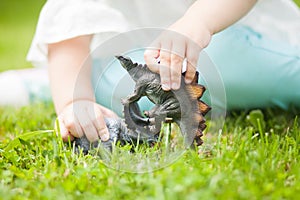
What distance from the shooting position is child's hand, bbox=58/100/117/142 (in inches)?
40.5

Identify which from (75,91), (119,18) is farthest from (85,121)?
(119,18)

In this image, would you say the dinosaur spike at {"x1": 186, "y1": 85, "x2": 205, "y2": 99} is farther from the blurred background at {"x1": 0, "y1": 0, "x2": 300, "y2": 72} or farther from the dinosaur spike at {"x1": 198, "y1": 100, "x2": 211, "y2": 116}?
the blurred background at {"x1": 0, "y1": 0, "x2": 300, "y2": 72}

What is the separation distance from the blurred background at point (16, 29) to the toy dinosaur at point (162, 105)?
1.64 metres

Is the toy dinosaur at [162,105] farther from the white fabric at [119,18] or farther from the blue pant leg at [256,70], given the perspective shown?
the blue pant leg at [256,70]

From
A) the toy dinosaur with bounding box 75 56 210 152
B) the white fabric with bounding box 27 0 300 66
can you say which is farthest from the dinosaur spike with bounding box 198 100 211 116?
the white fabric with bounding box 27 0 300 66

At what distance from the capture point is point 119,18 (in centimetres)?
150

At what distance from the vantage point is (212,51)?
1.55 m

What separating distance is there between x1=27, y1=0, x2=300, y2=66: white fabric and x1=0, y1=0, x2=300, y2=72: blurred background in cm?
105

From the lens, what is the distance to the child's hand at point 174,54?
0.89 metres

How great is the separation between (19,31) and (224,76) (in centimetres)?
304

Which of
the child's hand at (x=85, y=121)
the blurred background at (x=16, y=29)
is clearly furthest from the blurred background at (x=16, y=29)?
the child's hand at (x=85, y=121)

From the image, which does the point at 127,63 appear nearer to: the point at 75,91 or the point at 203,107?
the point at 203,107

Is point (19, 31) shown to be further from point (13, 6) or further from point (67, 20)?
point (67, 20)

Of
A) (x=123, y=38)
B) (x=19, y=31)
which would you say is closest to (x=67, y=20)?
(x=123, y=38)
